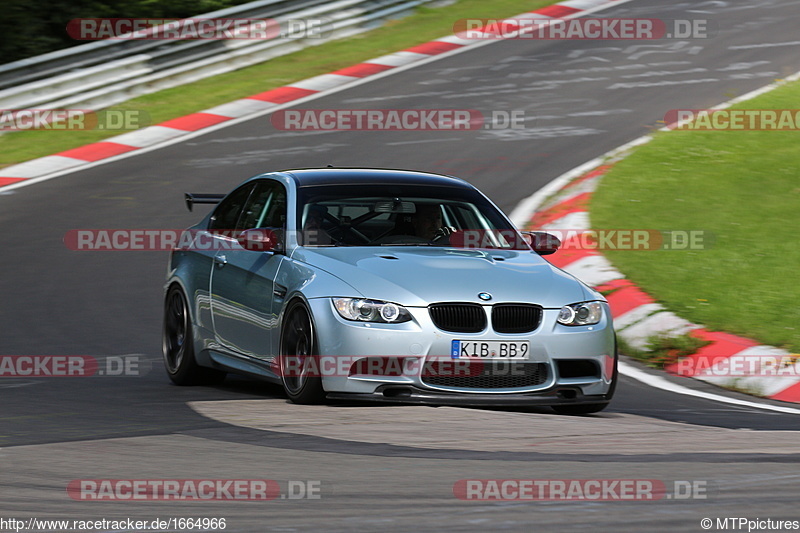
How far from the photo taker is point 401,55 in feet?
72.4

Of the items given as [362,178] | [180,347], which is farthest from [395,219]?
[180,347]

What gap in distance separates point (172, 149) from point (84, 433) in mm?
10578

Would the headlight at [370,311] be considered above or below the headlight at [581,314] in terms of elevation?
above

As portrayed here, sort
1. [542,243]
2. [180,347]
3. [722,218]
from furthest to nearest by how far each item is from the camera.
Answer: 1. [722,218]
2. [180,347]
3. [542,243]

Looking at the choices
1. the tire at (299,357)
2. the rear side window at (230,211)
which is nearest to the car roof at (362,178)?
the rear side window at (230,211)

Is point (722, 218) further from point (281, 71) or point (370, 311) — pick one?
point (281, 71)

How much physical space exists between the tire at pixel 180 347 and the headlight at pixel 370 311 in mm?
1900

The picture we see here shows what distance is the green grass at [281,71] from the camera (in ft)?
57.3

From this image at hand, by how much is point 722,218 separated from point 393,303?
235 inches

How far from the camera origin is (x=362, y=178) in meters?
8.70

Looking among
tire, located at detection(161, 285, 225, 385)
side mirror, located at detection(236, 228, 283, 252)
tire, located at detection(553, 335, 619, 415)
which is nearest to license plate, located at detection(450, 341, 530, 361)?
tire, located at detection(553, 335, 619, 415)

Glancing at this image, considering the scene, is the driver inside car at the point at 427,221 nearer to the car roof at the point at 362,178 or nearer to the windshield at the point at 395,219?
the windshield at the point at 395,219

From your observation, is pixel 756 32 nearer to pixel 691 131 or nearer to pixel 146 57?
pixel 691 131

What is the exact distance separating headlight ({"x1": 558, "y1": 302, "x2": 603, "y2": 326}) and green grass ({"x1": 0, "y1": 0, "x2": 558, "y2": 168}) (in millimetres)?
10304
